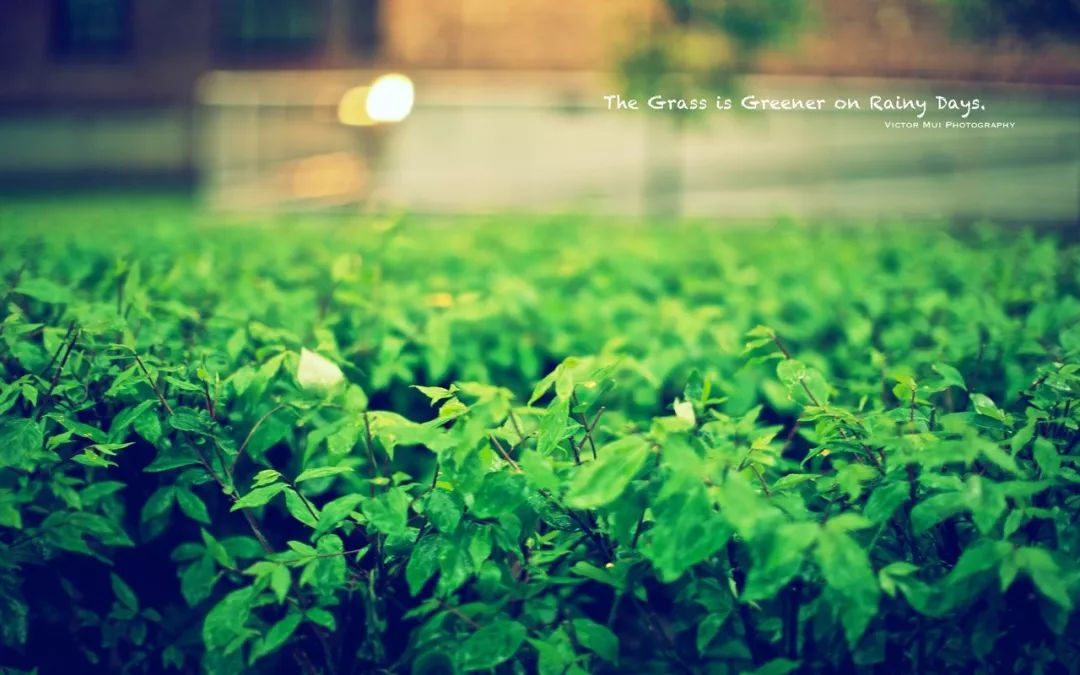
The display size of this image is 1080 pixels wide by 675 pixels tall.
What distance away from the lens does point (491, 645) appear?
1524 mm

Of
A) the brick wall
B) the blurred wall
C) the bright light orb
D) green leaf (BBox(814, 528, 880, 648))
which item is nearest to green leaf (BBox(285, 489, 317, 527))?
green leaf (BBox(814, 528, 880, 648))

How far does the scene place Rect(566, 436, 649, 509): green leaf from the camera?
1.35 meters

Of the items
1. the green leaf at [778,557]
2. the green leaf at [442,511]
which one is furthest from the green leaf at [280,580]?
the green leaf at [778,557]

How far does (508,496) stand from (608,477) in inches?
8.4

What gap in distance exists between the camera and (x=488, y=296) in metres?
2.96

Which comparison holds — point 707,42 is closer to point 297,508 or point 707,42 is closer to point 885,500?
point 885,500

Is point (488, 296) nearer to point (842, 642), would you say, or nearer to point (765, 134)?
point (842, 642)

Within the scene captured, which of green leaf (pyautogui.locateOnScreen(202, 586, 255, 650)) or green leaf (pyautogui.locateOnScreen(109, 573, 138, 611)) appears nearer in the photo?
green leaf (pyautogui.locateOnScreen(202, 586, 255, 650))

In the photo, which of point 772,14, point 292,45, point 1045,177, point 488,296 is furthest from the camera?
point 292,45

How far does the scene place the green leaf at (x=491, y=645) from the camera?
1.51 meters

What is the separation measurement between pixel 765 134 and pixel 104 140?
12620 millimetres

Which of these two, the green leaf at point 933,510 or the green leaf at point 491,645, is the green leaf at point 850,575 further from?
the green leaf at point 491,645

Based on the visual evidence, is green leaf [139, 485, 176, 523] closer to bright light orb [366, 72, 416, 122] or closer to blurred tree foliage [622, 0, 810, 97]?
blurred tree foliage [622, 0, 810, 97]

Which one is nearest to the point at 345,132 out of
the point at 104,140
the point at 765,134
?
the point at 104,140
